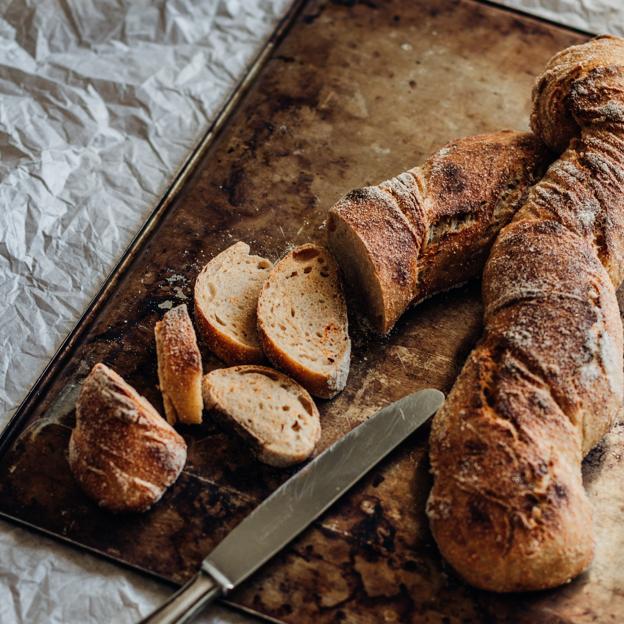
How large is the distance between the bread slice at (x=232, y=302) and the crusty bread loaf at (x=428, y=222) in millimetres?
311

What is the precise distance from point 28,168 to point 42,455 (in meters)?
1.39

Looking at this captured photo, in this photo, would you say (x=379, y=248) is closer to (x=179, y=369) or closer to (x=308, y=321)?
(x=308, y=321)

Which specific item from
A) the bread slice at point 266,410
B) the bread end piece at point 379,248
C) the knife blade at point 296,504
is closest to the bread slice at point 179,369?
the bread slice at point 266,410

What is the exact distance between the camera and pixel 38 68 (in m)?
3.88

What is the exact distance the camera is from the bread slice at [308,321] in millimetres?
2770

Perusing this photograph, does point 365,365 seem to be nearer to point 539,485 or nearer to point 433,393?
point 433,393

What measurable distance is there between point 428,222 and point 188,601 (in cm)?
141

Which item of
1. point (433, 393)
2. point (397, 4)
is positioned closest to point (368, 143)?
point (397, 4)

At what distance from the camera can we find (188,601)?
7.62ft

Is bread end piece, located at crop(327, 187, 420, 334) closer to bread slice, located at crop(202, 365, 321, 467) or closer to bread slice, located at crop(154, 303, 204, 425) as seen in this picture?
bread slice, located at crop(202, 365, 321, 467)

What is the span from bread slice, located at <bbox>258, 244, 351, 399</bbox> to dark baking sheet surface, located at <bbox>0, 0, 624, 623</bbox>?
117 millimetres

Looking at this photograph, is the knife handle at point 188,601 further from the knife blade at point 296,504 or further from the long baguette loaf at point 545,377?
the long baguette loaf at point 545,377

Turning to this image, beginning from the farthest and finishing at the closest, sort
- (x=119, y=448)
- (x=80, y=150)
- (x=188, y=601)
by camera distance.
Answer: (x=80, y=150), (x=119, y=448), (x=188, y=601)

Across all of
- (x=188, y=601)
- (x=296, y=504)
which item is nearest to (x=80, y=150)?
(x=296, y=504)
